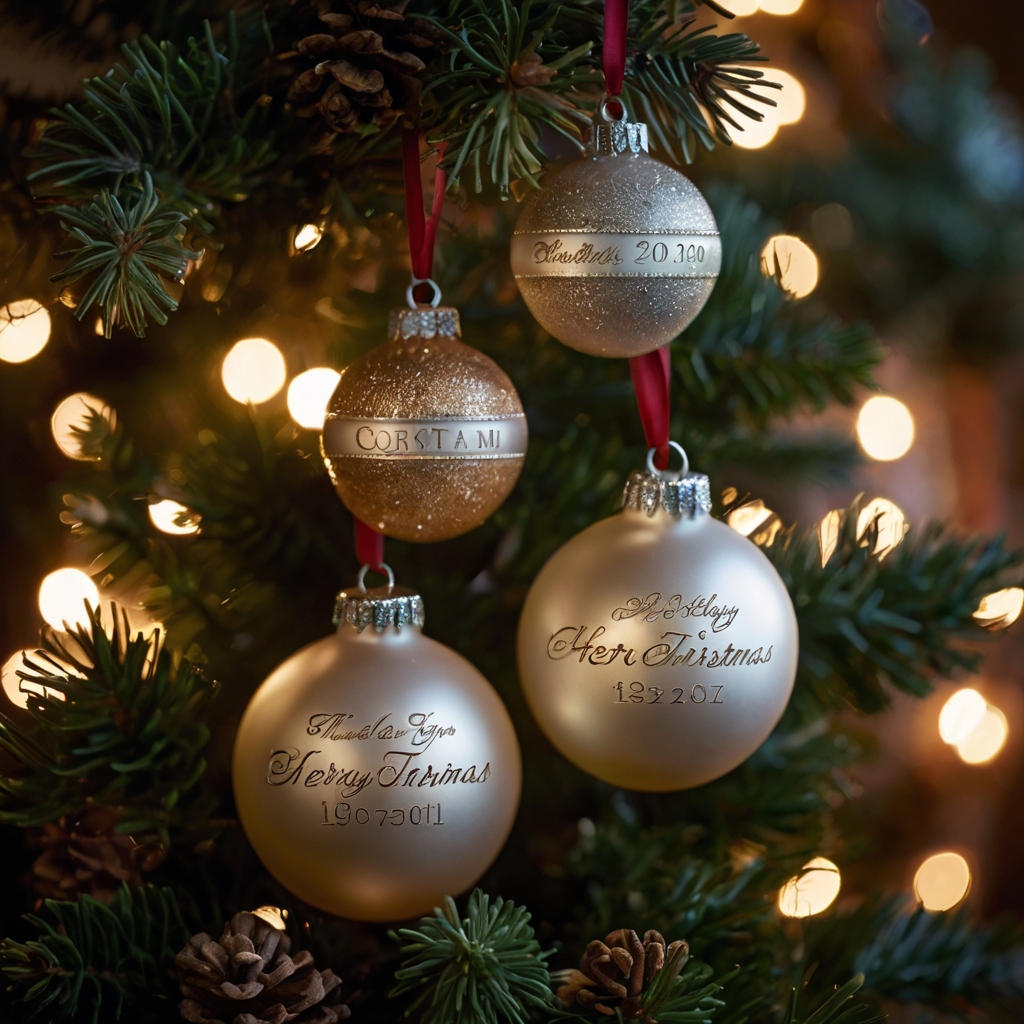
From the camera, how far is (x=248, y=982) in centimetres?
37

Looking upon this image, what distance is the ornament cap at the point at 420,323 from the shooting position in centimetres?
41

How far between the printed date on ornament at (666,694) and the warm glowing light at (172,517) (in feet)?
0.76

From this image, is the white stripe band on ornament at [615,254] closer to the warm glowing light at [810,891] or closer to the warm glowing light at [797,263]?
the warm glowing light at [797,263]

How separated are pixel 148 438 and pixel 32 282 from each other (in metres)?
0.13

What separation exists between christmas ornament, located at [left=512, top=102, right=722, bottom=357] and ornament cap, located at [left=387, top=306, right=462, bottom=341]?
4cm

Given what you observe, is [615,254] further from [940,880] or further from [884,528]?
[940,880]

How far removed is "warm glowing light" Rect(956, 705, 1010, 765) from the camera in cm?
89

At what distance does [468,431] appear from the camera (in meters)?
0.38

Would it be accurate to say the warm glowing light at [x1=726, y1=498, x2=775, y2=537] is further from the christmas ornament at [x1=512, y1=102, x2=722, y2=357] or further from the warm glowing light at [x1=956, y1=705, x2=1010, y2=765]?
the warm glowing light at [x1=956, y1=705, x2=1010, y2=765]

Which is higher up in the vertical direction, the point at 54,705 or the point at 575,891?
the point at 54,705

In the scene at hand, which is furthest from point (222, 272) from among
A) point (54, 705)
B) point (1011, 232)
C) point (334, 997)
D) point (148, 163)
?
point (1011, 232)

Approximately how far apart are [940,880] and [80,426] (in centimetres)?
84

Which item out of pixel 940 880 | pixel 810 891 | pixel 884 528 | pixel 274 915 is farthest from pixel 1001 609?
pixel 940 880

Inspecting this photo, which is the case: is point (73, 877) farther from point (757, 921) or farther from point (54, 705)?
point (757, 921)
